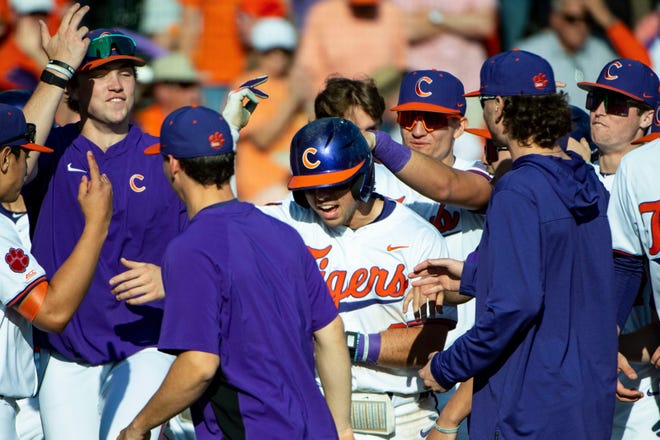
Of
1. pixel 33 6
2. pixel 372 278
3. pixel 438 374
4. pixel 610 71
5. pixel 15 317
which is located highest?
pixel 33 6

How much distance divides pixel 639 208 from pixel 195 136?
2234 millimetres

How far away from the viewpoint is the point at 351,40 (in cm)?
1017

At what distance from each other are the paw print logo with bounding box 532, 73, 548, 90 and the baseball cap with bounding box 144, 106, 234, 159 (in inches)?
52.4

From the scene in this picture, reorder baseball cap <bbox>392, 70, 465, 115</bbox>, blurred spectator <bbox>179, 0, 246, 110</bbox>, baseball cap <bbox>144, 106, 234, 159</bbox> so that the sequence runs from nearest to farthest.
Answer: baseball cap <bbox>144, 106, 234, 159</bbox> < baseball cap <bbox>392, 70, 465, 115</bbox> < blurred spectator <bbox>179, 0, 246, 110</bbox>

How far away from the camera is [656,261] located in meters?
5.11

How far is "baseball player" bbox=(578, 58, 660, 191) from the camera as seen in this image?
583 centimetres

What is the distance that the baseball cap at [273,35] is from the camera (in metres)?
10.1

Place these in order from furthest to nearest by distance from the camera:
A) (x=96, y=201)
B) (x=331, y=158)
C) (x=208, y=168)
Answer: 1. (x=331, y=158)
2. (x=96, y=201)
3. (x=208, y=168)

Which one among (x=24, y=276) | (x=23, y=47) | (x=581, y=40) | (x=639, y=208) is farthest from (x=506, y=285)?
(x=23, y=47)

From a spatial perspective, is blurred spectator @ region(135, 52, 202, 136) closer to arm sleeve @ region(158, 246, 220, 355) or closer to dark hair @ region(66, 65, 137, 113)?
dark hair @ region(66, 65, 137, 113)

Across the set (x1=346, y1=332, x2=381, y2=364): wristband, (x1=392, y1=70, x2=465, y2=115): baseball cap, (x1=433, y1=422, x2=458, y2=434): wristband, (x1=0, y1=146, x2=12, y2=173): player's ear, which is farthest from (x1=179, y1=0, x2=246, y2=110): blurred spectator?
(x1=433, y1=422, x2=458, y2=434): wristband

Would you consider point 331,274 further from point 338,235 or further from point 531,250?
point 531,250

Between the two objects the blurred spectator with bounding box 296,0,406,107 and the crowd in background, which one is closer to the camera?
the crowd in background

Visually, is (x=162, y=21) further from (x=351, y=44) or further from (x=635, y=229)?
(x=635, y=229)
